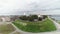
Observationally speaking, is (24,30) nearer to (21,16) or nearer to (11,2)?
(21,16)

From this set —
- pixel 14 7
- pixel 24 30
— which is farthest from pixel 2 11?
pixel 24 30

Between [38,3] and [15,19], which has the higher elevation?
[38,3]

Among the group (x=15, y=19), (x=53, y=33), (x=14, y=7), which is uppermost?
(x=14, y=7)

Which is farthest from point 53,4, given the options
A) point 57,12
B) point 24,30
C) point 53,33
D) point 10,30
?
point 10,30
